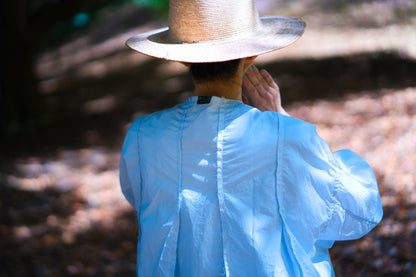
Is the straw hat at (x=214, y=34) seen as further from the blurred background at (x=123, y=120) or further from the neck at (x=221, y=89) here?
the blurred background at (x=123, y=120)

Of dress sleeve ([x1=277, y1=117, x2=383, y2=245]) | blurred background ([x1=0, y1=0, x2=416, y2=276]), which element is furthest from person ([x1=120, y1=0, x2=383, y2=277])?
blurred background ([x1=0, y1=0, x2=416, y2=276])

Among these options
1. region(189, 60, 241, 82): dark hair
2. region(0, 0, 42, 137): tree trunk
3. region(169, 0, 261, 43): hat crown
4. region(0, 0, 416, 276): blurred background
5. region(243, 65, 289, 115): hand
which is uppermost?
region(169, 0, 261, 43): hat crown

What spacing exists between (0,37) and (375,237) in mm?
7340

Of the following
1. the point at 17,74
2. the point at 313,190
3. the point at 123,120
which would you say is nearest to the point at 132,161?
the point at 313,190

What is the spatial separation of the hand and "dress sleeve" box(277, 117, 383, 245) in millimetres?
298

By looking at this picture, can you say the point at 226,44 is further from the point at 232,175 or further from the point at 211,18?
the point at 232,175

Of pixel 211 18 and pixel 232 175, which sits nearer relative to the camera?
pixel 232 175

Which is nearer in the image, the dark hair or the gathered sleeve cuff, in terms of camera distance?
the gathered sleeve cuff

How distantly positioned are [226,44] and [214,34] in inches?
2.7

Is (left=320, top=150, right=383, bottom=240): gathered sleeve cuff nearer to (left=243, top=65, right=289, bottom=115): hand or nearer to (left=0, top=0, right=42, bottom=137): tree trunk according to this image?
(left=243, top=65, right=289, bottom=115): hand

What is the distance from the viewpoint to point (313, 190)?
4.92 feet

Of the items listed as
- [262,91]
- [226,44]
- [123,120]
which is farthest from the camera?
[123,120]

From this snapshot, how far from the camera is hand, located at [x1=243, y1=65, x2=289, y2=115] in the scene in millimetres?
1776

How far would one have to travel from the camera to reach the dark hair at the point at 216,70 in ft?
5.50
